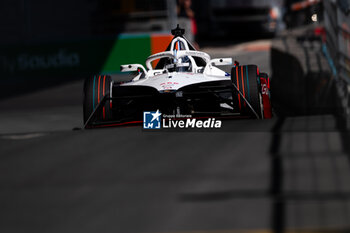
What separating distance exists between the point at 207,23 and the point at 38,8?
36.6ft

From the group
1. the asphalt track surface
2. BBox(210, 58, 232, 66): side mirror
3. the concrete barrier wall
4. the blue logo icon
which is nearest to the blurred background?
the asphalt track surface

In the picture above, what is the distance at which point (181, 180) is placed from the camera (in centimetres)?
597

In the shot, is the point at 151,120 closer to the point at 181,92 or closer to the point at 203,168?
the point at 181,92

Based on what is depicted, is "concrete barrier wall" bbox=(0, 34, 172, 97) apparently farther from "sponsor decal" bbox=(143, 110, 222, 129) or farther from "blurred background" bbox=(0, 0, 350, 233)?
"sponsor decal" bbox=(143, 110, 222, 129)

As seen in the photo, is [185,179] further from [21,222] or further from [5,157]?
[5,157]

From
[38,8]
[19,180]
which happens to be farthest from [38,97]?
[38,8]

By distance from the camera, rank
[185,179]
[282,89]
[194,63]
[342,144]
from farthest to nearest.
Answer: [282,89] → [194,63] → [342,144] → [185,179]

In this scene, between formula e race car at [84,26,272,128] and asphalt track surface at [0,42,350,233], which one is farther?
formula e race car at [84,26,272,128]

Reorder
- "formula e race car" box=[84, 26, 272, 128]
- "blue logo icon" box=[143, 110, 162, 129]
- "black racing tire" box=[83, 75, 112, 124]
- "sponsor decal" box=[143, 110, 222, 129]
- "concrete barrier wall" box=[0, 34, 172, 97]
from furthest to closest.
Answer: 1. "concrete barrier wall" box=[0, 34, 172, 97]
2. "black racing tire" box=[83, 75, 112, 124]
3. "formula e race car" box=[84, 26, 272, 128]
4. "sponsor decal" box=[143, 110, 222, 129]
5. "blue logo icon" box=[143, 110, 162, 129]

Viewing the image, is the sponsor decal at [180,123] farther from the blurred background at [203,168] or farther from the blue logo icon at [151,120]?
the blurred background at [203,168]

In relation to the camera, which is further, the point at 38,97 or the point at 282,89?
the point at 38,97

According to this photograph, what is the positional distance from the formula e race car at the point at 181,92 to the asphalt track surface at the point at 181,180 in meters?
0.31

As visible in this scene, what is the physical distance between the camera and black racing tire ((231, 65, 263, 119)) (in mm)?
8602

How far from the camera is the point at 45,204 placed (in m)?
5.53
